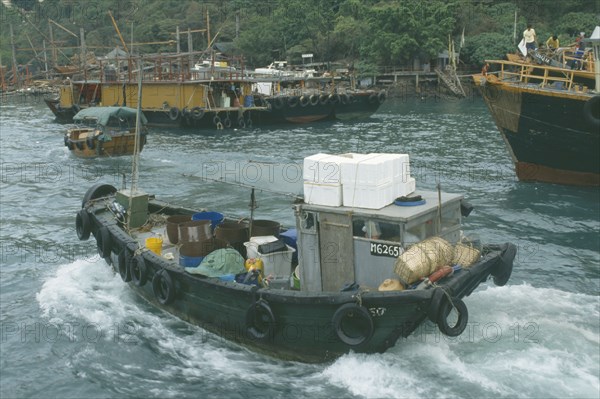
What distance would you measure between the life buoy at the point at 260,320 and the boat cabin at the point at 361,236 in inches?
33.1

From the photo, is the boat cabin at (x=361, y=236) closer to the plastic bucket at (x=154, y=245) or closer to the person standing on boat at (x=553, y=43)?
the plastic bucket at (x=154, y=245)

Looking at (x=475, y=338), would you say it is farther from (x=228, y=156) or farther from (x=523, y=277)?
(x=228, y=156)

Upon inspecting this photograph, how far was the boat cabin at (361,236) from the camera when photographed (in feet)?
35.9

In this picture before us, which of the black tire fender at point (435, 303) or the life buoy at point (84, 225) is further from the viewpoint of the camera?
the life buoy at point (84, 225)

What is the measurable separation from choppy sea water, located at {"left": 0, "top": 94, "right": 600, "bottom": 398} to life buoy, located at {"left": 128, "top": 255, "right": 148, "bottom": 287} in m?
0.91

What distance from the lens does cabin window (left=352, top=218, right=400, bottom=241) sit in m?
10.9

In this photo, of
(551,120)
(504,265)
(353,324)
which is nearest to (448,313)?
(353,324)

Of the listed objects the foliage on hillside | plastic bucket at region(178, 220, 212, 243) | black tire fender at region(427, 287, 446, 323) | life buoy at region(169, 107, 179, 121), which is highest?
the foliage on hillside

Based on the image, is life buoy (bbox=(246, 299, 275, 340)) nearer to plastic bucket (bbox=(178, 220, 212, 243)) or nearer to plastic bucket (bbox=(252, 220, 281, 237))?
plastic bucket (bbox=(252, 220, 281, 237))

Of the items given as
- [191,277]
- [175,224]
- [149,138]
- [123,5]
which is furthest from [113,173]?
[123,5]

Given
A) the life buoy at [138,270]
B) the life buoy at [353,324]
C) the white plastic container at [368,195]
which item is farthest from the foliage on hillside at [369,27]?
the life buoy at [353,324]

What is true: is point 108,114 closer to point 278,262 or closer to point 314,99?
point 314,99

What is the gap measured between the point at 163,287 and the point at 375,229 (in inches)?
183

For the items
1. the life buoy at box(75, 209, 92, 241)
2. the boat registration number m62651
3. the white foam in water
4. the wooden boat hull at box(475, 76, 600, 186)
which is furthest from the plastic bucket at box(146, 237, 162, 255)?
the wooden boat hull at box(475, 76, 600, 186)
